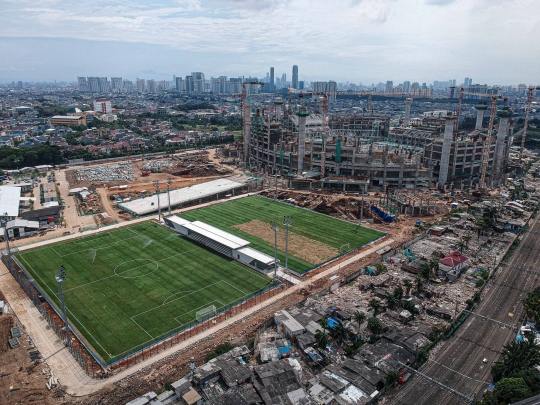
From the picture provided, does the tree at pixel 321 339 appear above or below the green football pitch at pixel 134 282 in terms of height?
above

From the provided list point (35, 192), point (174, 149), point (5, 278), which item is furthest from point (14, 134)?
point (5, 278)

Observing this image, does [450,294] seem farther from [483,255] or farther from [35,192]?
[35,192]

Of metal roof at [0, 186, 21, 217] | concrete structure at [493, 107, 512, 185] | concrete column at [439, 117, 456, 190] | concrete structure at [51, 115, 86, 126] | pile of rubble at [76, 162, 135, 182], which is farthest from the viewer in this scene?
concrete structure at [51, 115, 86, 126]

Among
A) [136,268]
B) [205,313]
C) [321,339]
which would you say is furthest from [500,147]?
[136,268]

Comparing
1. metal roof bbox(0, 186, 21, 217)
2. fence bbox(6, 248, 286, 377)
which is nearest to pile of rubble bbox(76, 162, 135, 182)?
metal roof bbox(0, 186, 21, 217)

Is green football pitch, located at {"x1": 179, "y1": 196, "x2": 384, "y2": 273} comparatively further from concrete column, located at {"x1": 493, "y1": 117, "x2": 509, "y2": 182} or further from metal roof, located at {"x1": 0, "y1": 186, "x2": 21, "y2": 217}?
concrete column, located at {"x1": 493, "y1": 117, "x2": 509, "y2": 182}

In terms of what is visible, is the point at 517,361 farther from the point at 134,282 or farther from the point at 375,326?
the point at 134,282

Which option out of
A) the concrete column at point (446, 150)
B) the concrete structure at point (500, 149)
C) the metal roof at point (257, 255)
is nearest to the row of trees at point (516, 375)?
the metal roof at point (257, 255)

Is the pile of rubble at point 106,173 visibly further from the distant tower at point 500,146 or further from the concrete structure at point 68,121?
the distant tower at point 500,146
